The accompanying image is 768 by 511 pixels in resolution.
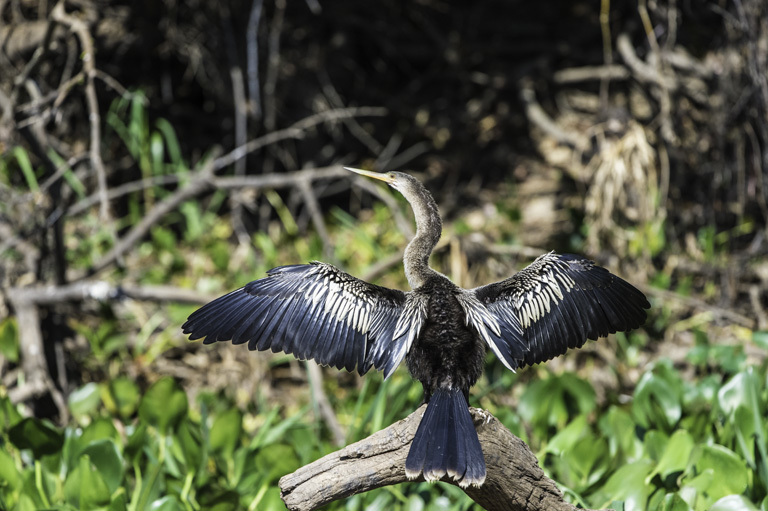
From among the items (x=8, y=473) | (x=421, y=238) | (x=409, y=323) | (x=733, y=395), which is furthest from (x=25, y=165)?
(x=733, y=395)

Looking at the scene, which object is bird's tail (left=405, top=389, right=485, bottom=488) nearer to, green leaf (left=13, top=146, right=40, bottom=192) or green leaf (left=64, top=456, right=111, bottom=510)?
green leaf (left=64, top=456, right=111, bottom=510)

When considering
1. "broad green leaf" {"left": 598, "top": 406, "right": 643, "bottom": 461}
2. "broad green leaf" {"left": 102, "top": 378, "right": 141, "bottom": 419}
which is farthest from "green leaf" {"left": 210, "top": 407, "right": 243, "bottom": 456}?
"broad green leaf" {"left": 598, "top": 406, "right": 643, "bottom": 461}

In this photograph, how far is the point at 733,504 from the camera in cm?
275

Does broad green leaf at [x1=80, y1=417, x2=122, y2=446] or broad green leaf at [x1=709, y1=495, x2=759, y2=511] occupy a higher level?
broad green leaf at [x1=709, y1=495, x2=759, y2=511]

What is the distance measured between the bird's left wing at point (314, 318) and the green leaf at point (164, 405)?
1.08m

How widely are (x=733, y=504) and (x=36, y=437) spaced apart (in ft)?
8.85

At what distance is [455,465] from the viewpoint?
2.14 metres

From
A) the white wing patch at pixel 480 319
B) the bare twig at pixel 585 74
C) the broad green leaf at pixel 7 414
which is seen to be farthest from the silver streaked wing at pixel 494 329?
the bare twig at pixel 585 74

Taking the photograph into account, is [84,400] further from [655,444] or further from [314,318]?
[655,444]

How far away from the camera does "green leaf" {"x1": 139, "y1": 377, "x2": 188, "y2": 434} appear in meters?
3.54

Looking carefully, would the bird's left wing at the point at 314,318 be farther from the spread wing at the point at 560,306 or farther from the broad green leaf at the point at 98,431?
the broad green leaf at the point at 98,431

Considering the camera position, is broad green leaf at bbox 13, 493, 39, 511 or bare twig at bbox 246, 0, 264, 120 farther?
bare twig at bbox 246, 0, 264, 120

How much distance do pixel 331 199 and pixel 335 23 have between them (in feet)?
4.61

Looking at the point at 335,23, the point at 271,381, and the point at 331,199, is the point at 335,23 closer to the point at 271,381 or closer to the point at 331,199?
the point at 331,199
